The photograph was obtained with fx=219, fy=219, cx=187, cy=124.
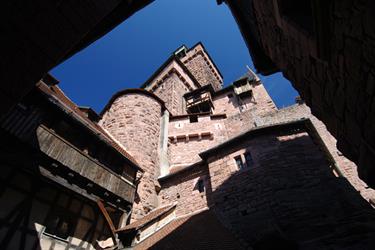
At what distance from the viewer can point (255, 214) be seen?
28.3ft

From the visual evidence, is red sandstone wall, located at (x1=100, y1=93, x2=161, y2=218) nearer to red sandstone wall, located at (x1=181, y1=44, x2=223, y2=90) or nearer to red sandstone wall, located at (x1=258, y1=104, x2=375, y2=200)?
red sandstone wall, located at (x1=258, y1=104, x2=375, y2=200)

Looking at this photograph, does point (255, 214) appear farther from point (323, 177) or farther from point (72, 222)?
point (72, 222)

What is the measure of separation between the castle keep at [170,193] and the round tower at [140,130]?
0.10 m

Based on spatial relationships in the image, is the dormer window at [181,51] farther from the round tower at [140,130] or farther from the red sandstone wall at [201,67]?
the round tower at [140,130]

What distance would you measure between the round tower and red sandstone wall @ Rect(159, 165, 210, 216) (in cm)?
71

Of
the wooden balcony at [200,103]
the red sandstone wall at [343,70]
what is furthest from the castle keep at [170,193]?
the wooden balcony at [200,103]

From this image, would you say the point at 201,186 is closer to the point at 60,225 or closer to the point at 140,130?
the point at 140,130

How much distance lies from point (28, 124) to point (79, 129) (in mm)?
1984

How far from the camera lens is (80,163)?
8555 millimetres

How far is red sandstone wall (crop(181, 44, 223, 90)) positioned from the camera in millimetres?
35969

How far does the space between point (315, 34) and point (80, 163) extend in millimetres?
8738

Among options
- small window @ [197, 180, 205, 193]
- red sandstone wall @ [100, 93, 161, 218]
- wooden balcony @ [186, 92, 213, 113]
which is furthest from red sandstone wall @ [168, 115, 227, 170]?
small window @ [197, 180, 205, 193]

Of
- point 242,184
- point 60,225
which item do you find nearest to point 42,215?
point 60,225

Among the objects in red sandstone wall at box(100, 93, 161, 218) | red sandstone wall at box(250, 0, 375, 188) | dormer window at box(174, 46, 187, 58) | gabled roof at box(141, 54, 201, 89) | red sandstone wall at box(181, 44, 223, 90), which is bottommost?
red sandstone wall at box(250, 0, 375, 188)
